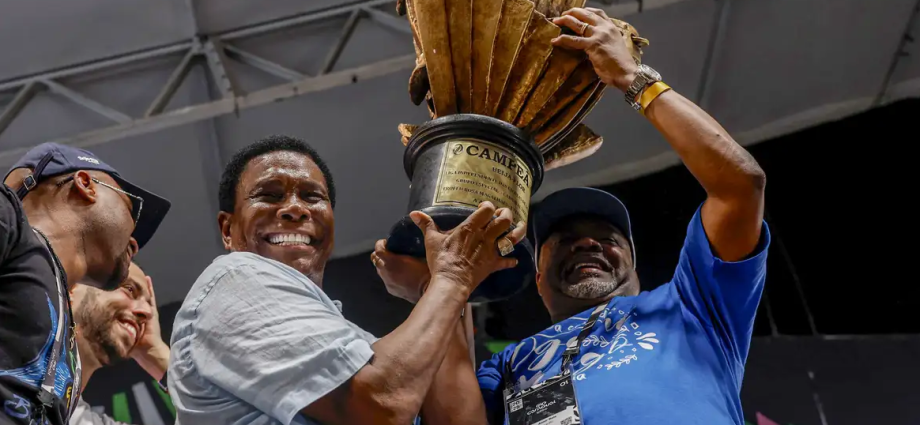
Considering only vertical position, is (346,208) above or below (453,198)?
above

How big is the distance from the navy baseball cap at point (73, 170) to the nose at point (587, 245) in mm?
977

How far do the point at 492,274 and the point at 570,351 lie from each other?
0.21 meters

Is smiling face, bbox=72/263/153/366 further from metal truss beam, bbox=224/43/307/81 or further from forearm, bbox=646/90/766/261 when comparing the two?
forearm, bbox=646/90/766/261

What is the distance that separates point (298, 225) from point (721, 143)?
0.80 metres

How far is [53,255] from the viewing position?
4.77 ft

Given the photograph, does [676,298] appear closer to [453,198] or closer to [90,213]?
[453,198]

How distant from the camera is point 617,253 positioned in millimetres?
2131

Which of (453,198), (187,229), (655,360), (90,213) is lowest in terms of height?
(655,360)

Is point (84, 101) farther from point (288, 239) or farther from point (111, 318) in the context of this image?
point (288, 239)

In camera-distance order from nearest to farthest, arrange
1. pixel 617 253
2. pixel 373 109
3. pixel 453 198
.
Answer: pixel 453 198
pixel 617 253
pixel 373 109

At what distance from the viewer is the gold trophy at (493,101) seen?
4.91 feet

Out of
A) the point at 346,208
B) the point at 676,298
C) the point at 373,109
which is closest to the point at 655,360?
the point at 676,298

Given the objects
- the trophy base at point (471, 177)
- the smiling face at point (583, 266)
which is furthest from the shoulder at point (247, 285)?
the smiling face at point (583, 266)

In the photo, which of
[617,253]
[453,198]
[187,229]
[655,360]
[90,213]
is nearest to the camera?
[453,198]
